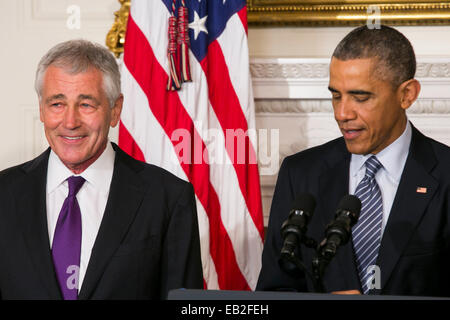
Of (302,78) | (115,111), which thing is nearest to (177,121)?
(302,78)

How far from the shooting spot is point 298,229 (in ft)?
5.02

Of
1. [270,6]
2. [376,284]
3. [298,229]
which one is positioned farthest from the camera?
[270,6]

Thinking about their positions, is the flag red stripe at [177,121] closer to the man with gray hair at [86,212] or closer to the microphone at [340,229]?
the man with gray hair at [86,212]

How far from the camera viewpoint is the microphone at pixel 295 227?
4.90ft

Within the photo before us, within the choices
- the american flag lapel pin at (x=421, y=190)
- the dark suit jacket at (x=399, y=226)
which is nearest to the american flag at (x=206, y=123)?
the dark suit jacket at (x=399, y=226)

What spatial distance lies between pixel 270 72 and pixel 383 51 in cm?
125

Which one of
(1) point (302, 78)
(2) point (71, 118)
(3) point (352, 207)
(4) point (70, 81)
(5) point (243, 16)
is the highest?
(5) point (243, 16)

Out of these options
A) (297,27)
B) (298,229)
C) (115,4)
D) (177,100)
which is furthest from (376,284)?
(115,4)

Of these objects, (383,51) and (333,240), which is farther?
(383,51)

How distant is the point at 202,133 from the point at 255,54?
0.55 m

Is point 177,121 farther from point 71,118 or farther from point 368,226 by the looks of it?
point 368,226

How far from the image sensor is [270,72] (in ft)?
11.1

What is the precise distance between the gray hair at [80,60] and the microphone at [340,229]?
946 millimetres
